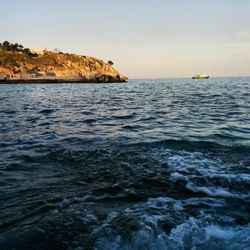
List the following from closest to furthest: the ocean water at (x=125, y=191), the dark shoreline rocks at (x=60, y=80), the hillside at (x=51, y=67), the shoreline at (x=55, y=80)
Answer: the ocean water at (x=125, y=191) → the shoreline at (x=55, y=80) → the dark shoreline rocks at (x=60, y=80) → the hillside at (x=51, y=67)

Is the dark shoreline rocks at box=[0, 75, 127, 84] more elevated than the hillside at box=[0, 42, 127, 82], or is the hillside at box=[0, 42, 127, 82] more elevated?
the hillside at box=[0, 42, 127, 82]

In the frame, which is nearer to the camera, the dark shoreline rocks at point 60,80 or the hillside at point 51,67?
the dark shoreline rocks at point 60,80

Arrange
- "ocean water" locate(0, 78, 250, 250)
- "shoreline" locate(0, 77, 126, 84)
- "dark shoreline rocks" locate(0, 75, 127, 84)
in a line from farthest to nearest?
1. "dark shoreline rocks" locate(0, 75, 127, 84)
2. "shoreline" locate(0, 77, 126, 84)
3. "ocean water" locate(0, 78, 250, 250)

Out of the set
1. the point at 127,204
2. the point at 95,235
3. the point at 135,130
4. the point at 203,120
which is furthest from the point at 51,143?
the point at 203,120

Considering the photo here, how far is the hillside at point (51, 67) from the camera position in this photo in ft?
481

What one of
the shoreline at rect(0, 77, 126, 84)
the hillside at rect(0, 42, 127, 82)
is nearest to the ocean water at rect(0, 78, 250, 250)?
the shoreline at rect(0, 77, 126, 84)

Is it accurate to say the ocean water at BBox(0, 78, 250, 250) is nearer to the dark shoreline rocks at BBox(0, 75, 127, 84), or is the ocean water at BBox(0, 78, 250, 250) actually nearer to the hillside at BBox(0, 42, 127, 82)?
the dark shoreline rocks at BBox(0, 75, 127, 84)

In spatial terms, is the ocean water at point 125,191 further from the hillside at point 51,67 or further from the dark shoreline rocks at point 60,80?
the hillside at point 51,67

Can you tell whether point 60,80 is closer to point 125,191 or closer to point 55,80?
point 55,80

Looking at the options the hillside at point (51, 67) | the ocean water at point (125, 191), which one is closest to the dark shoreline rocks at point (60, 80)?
the hillside at point (51, 67)

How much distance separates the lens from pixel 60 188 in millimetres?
7504

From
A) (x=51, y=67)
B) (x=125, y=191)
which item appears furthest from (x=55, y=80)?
(x=125, y=191)

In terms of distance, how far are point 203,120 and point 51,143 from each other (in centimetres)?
929

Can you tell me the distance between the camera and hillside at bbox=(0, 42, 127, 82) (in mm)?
146500
